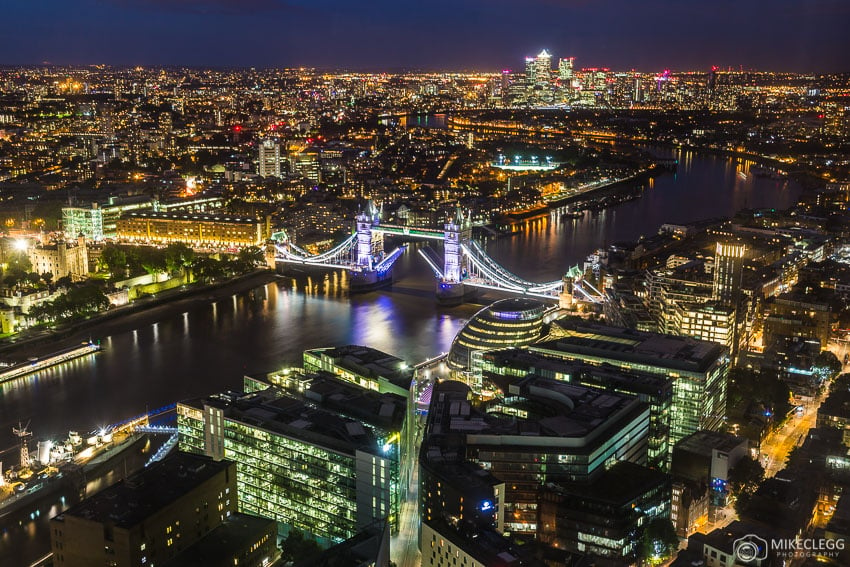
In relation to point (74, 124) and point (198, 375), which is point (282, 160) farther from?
point (198, 375)

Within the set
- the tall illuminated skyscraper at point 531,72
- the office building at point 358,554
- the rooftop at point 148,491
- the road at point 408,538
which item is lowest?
the road at point 408,538

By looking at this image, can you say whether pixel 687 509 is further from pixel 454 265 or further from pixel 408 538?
pixel 454 265

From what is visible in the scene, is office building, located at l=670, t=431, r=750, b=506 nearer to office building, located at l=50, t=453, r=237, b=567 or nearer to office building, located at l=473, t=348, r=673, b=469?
office building, located at l=473, t=348, r=673, b=469

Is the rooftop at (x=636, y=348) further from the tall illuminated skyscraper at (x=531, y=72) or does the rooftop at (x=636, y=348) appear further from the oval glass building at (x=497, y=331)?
the tall illuminated skyscraper at (x=531, y=72)

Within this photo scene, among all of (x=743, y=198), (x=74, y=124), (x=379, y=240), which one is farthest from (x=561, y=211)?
(x=74, y=124)

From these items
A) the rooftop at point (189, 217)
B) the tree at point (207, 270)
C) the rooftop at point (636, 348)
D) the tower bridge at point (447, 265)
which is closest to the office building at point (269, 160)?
the rooftop at point (189, 217)

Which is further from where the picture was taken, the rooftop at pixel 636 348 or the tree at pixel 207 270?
the tree at pixel 207 270

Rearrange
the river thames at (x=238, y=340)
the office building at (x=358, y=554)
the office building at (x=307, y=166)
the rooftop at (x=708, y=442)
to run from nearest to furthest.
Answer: the office building at (x=358, y=554) → the rooftop at (x=708, y=442) → the river thames at (x=238, y=340) → the office building at (x=307, y=166)
